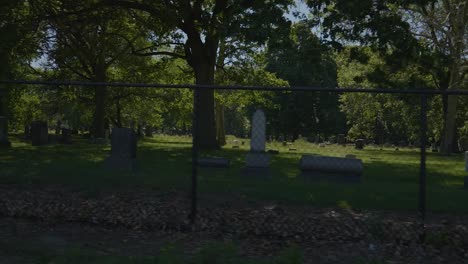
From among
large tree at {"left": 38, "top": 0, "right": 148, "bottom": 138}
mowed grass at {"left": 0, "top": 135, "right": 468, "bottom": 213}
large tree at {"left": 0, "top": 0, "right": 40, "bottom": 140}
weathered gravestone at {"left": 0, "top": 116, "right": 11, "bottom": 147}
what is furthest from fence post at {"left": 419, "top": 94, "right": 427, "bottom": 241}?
weathered gravestone at {"left": 0, "top": 116, "right": 11, "bottom": 147}

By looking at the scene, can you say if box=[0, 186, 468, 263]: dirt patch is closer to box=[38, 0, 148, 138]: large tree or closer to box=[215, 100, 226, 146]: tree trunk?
box=[38, 0, 148, 138]: large tree

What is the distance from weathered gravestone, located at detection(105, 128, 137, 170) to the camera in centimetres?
1420

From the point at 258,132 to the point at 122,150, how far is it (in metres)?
3.89

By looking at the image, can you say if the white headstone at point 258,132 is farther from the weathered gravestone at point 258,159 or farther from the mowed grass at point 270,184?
the mowed grass at point 270,184

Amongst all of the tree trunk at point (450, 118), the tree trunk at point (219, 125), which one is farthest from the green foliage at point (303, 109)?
the tree trunk at point (450, 118)

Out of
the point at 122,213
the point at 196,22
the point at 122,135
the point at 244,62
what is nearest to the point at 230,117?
the point at 244,62

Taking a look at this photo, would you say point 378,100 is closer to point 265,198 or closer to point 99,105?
point 99,105

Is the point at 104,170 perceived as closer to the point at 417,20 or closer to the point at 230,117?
the point at 417,20

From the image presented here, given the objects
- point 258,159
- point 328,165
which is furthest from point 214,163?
point 328,165

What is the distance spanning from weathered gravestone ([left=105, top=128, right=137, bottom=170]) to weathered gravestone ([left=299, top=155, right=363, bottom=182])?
4.92 metres

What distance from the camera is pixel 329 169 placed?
41.2 feet

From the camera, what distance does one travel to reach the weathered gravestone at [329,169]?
12.5 metres

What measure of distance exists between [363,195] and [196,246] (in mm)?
4882

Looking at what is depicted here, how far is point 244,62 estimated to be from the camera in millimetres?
32906
